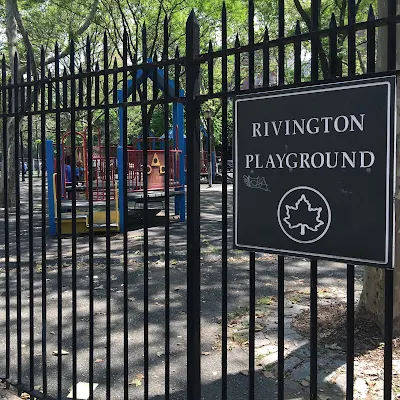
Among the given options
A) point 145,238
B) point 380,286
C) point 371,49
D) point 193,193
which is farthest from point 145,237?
point 380,286

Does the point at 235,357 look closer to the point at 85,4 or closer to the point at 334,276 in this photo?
the point at 334,276

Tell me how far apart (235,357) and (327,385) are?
2.61ft

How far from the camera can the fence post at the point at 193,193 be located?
267 cm

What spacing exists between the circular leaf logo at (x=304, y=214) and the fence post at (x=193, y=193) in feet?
1.96

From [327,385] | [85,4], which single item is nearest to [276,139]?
[327,385]

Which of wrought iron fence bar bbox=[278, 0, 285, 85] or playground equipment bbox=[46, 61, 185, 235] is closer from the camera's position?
wrought iron fence bar bbox=[278, 0, 285, 85]

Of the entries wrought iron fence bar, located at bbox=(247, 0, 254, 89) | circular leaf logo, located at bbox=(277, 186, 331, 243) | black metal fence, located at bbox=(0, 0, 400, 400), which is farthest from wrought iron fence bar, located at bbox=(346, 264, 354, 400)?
wrought iron fence bar, located at bbox=(247, 0, 254, 89)

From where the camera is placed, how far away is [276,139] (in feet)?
7.43

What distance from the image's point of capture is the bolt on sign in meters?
1.98

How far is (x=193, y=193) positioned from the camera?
2719 mm

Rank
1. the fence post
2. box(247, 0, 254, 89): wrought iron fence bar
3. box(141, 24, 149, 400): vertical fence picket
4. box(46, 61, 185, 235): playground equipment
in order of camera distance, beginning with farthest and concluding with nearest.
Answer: box(46, 61, 185, 235): playground equipment → box(141, 24, 149, 400): vertical fence picket → the fence post → box(247, 0, 254, 89): wrought iron fence bar

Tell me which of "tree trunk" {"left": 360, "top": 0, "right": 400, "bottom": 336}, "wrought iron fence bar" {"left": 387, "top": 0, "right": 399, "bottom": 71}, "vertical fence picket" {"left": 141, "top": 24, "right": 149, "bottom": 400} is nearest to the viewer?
"wrought iron fence bar" {"left": 387, "top": 0, "right": 399, "bottom": 71}

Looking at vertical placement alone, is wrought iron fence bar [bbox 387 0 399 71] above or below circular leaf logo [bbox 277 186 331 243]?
above

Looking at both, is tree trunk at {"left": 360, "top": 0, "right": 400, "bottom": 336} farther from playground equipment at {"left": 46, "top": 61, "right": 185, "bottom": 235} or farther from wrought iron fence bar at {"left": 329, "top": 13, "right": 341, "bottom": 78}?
playground equipment at {"left": 46, "top": 61, "right": 185, "bottom": 235}
